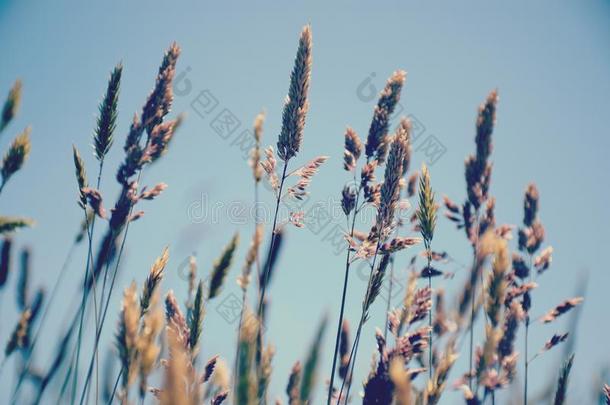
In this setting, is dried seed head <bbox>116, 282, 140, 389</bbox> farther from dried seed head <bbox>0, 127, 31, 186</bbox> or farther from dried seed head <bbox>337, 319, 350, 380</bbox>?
dried seed head <bbox>0, 127, 31, 186</bbox>

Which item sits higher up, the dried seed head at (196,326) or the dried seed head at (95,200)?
the dried seed head at (95,200)

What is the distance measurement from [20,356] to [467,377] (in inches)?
119

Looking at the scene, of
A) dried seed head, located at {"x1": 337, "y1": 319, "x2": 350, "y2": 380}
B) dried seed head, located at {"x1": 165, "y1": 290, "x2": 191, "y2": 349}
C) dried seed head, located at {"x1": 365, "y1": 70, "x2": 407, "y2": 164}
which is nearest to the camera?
dried seed head, located at {"x1": 165, "y1": 290, "x2": 191, "y2": 349}

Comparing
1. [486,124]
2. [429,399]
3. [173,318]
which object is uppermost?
[486,124]

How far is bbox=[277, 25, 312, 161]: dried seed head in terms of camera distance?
6.70 ft

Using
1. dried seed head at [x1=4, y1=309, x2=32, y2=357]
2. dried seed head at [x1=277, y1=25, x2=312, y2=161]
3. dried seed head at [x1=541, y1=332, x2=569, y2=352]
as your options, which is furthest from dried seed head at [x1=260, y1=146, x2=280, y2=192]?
dried seed head at [x1=4, y1=309, x2=32, y2=357]

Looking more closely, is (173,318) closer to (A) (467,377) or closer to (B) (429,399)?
(B) (429,399)

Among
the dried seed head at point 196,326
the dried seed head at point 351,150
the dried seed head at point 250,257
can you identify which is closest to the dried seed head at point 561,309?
the dried seed head at point 351,150

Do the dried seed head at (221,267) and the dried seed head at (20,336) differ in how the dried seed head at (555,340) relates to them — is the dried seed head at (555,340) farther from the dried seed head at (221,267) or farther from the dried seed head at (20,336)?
the dried seed head at (20,336)

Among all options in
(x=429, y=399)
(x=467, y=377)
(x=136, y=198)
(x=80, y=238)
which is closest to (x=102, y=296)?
(x=136, y=198)

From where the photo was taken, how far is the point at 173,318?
1601mm

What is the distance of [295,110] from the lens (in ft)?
6.72

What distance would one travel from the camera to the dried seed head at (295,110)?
80.4 inches

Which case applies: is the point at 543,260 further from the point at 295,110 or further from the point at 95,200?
the point at 95,200
